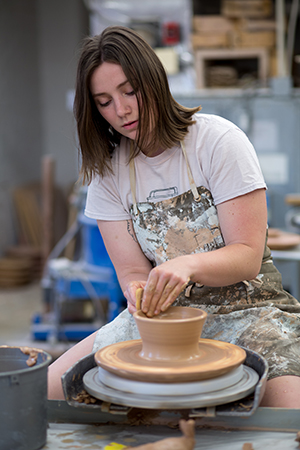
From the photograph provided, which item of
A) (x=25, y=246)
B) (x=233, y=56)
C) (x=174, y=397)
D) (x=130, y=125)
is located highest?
(x=233, y=56)

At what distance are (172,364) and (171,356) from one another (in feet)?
0.11

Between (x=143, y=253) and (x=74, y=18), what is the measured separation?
6.71 metres

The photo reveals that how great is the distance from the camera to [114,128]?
5.88ft

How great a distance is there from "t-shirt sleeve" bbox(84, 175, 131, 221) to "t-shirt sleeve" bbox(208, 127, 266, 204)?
339 mm

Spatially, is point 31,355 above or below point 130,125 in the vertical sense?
below

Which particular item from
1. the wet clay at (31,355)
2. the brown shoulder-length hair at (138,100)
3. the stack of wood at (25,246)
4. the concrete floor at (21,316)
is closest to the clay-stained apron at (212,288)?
the brown shoulder-length hair at (138,100)

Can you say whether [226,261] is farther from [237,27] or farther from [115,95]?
[237,27]

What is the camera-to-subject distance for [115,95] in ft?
5.25

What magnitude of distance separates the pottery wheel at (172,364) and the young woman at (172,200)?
20 cm

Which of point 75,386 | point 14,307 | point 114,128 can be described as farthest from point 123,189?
point 14,307

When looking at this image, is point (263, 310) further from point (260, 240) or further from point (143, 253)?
point (143, 253)

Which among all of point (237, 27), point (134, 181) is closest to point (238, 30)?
point (237, 27)

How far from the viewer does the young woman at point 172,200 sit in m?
1.54

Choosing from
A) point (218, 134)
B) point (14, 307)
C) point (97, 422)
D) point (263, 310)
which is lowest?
point (14, 307)
